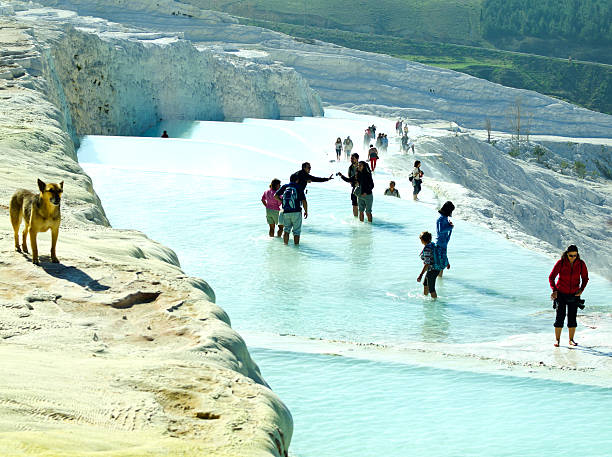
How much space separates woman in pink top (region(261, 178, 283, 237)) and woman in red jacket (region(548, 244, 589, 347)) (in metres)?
4.99

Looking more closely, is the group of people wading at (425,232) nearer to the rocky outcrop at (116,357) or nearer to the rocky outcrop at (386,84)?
the rocky outcrop at (116,357)

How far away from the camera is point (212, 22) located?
6069 centimetres

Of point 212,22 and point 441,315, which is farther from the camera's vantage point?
point 212,22

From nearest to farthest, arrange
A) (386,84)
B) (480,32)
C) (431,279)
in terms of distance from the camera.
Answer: (431,279) < (386,84) < (480,32)

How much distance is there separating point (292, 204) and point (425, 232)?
8.93 feet

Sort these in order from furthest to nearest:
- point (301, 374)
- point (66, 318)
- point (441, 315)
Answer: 1. point (441, 315)
2. point (301, 374)
3. point (66, 318)

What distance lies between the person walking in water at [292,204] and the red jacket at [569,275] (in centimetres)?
462

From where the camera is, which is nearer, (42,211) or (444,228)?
(42,211)

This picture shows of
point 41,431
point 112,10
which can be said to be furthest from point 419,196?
point 112,10

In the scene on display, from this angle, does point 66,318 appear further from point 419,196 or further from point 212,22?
point 212,22

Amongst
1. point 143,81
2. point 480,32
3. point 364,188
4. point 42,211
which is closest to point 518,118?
point 143,81

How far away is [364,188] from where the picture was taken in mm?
13523

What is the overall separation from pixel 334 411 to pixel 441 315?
3527 millimetres

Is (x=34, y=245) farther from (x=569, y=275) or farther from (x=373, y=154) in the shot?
(x=373, y=154)
